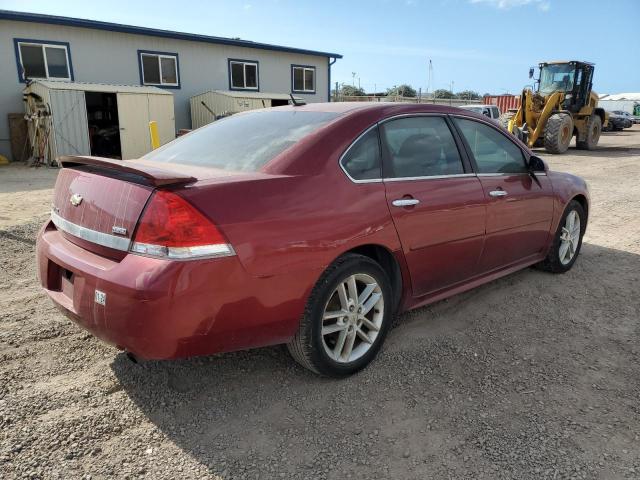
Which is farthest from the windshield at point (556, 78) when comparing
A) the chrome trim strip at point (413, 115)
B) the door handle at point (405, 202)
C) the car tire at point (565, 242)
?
the door handle at point (405, 202)

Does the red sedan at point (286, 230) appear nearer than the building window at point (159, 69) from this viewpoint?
Yes

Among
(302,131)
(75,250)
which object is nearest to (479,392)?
(302,131)

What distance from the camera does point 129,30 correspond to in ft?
53.2

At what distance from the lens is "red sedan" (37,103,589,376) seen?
2232 millimetres

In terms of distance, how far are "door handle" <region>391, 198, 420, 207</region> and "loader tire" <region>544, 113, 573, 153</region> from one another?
51.5ft

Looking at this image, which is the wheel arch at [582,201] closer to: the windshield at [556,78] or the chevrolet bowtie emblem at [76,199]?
the chevrolet bowtie emblem at [76,199]

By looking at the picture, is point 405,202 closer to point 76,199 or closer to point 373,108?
point 373,108

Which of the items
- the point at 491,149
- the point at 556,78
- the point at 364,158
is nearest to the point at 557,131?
the point at 556,78

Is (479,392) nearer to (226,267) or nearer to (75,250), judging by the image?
(226,267)

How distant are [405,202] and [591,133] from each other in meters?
19.9

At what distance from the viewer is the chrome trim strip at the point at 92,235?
231cm

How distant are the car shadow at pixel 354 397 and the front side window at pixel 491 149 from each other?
45.2 inches

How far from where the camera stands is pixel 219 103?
17.5 m

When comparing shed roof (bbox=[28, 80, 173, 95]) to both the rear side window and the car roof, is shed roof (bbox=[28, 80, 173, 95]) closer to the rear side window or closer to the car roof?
the car roof
